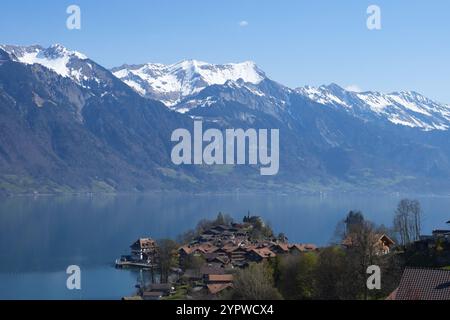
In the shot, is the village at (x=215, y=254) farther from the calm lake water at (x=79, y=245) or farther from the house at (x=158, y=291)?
the calm lake water at (x=79, y=245)

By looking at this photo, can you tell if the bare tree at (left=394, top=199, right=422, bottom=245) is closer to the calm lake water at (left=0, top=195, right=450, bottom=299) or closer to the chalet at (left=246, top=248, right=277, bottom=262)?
the chalet at (left=246, top=248, right=277, bottom=262)

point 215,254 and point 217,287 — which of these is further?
point 215,254

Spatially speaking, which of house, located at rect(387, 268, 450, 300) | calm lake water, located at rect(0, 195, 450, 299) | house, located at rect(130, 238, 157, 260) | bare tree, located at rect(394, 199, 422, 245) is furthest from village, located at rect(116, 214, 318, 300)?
house, located at rect(387, 268, 450, 300)

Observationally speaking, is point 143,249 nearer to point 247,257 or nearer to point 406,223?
point 247,257

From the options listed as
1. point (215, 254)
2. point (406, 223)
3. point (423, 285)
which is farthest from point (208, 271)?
point (423, 285)

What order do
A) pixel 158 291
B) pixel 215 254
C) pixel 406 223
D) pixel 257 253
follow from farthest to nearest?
pixel 215 254 < pixel 257 253 < pixel 406 223 < pixel 158 291
